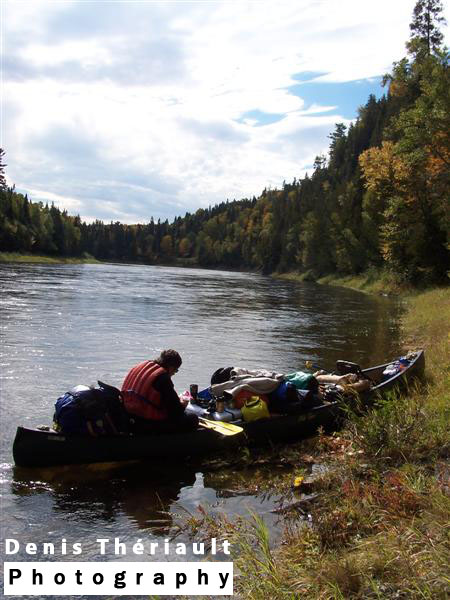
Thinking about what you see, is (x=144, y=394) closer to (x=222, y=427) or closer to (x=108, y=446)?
(x=108, y=446)

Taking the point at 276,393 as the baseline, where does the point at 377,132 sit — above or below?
above

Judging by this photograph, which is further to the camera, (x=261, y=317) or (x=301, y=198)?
(x=301, y=198)

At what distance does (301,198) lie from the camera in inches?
4562

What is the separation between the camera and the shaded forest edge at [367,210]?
3038cm

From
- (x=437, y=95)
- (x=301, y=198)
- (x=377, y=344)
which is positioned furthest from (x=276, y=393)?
(x=301, y=198)

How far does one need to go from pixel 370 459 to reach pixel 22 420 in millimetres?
6485

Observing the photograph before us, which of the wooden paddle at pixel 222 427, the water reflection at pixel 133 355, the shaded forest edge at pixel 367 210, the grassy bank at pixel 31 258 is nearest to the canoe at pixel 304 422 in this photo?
the wooden paddle at pixel 222 427

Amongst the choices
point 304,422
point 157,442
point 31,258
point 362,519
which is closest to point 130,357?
point 304,422

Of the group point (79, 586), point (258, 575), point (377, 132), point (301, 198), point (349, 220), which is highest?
point (377, 132)

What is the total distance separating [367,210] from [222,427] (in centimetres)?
5368

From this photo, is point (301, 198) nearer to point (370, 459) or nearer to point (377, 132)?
point (377, 132)

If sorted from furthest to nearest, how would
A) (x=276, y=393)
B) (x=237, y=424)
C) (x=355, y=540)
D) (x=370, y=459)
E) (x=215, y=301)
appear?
(x=215, y=301)
(x=276, y=393)
(x=237, y=424)
(x=370, y=459)
(x=355, y=540)

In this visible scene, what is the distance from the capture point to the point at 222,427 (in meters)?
8.75

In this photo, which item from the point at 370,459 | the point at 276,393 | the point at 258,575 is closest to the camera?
the point at 258,575
